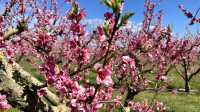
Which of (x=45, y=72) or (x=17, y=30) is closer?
(x=45, y=72)

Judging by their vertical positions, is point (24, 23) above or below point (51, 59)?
above

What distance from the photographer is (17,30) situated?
4.36 m

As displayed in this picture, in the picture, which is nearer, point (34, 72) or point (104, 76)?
point (104, 76)

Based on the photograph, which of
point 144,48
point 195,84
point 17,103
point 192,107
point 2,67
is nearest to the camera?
point 144,48

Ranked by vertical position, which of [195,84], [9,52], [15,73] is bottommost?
[15,73]

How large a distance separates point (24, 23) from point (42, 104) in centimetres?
90

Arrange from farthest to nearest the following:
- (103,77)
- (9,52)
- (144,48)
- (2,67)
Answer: (9,52) → (2,67) → (144,48) → (103,77)

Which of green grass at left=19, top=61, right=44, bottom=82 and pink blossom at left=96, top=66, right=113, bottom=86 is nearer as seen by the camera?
pink blossom at left=96, top=66, right=113, bottom=86

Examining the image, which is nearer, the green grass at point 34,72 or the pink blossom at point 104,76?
the pink blossom at point 104,76

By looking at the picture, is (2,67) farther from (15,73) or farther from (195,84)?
(195,84)

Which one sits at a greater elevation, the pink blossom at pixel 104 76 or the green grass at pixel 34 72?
the green grass at pixel 34 72

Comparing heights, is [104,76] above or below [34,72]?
below

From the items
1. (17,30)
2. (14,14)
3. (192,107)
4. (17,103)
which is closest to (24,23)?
(17,30)

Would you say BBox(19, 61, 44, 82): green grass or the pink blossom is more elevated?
BBox(19, 61, 44, 82): green grass
